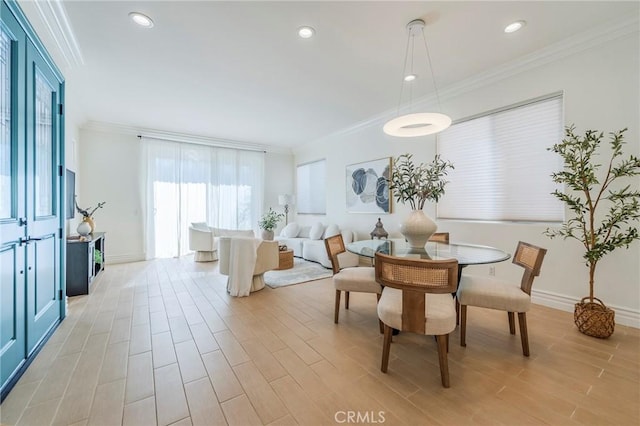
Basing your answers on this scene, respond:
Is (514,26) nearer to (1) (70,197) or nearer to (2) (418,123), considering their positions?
(2) (418,123)

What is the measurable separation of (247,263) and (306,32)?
268 centimetres

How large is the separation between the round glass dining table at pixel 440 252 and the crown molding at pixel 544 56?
2.21 m

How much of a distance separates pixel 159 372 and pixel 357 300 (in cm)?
213

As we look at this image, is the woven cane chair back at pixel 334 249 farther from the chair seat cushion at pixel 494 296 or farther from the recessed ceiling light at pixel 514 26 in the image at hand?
the recessed ceiling light at pixel 514 26

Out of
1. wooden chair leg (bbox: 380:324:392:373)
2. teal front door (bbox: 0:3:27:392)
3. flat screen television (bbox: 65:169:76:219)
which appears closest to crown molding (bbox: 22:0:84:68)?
teal front door (bbox: 0:3:27:392)

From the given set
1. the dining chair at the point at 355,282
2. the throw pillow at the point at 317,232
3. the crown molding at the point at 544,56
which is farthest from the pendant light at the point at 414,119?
the throw pillow at the point at 317,232

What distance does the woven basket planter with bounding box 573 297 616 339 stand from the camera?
7.40 feet

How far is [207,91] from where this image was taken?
380 centimetres

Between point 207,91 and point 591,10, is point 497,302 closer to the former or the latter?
point 591,10

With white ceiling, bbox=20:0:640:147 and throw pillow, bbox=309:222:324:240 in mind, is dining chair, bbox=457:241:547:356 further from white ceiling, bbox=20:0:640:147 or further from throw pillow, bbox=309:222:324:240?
throw pillow, bbox=309:222:324:240

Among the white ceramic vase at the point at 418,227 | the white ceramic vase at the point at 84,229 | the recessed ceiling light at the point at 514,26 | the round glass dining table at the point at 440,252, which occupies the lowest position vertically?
the round glass dining table at the point at 440,252

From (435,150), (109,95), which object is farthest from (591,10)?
(109,95)

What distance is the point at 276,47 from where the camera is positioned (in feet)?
9.02

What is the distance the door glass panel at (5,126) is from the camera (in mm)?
1649
